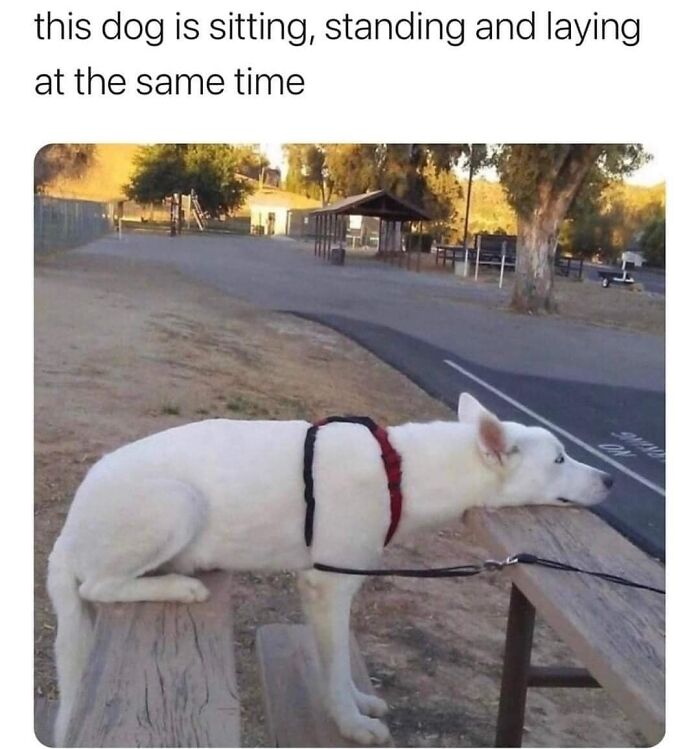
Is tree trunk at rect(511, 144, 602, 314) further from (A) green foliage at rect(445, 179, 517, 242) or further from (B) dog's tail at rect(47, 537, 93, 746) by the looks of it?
(B) dog's tail at rect(47, 537, 93, 746)

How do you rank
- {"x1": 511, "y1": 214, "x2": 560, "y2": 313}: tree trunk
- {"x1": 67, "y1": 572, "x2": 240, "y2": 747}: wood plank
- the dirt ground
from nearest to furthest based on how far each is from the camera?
{"x1": 67, "y1": 572, "x2": 240, "y2": 747}: wood plank < the dirt ground < {"x1": 511, "y1": 214, "x2": 560, "y2": 313}: tree trunk

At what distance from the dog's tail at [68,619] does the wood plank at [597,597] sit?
0.89 m

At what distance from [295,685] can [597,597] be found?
800 mm

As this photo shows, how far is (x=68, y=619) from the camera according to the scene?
6.70 feet

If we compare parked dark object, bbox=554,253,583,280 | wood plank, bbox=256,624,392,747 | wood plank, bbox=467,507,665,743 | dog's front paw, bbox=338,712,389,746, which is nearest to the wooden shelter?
parked dark object, bbox=554,253,583,280

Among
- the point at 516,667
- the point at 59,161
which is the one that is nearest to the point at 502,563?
the point at 516,667

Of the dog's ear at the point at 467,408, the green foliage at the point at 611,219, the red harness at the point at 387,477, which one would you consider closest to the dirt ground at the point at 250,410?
the dog's ear at the point at 467,408

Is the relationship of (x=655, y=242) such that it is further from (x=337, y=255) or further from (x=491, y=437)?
(x=337, y=255)

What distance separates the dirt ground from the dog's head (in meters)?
0.35

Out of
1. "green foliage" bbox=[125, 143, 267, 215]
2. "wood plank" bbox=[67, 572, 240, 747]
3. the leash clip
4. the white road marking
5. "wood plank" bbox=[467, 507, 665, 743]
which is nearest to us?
"wood plank" bbox=[467, 507, 665, 743]

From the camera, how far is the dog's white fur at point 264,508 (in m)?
1.98

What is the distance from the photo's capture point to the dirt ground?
2.21 meters

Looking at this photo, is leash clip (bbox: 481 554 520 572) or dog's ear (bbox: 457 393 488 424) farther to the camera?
dog's ear (bbox: 457 393 488 424)

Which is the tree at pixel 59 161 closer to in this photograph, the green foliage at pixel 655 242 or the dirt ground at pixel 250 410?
the dirt ground at pixel 250 410
